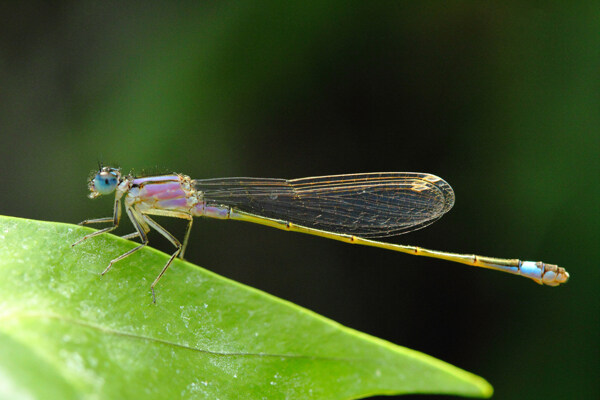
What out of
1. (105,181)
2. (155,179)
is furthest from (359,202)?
(105,181)

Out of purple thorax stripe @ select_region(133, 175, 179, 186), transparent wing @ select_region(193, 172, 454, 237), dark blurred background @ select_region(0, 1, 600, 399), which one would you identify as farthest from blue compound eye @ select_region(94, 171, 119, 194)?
dark blurred background @ select_region(0, 1, 600, 399)

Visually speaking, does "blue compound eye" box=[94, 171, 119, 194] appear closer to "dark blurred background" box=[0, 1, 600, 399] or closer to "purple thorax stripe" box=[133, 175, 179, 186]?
"purple thorax stripe" box=[133, 175, 179, 186]

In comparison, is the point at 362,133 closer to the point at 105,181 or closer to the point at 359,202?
the point at 359,202

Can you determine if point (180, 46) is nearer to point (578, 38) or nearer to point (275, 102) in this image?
point (275, 102)

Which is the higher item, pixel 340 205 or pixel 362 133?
pixel 362 133

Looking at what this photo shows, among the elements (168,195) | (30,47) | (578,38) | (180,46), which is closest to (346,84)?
(180,46)

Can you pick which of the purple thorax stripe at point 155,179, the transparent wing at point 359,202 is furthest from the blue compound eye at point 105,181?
the transparent wing at point 359,202

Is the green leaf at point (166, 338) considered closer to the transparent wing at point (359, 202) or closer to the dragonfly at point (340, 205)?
the dragonfly at point (340, 205)
